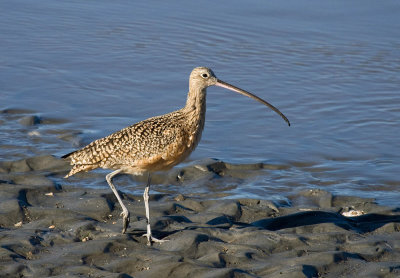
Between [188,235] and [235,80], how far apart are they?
5.63 m

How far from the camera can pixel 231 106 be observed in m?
10.8

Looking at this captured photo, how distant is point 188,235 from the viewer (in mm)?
6316

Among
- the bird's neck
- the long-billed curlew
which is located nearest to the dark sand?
the long-billed curlew

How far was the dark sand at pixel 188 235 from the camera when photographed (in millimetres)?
5715

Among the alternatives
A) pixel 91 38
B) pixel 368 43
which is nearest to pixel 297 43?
pixel 368 43

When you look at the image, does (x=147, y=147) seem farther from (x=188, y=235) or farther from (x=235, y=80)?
(x=235, y=80)

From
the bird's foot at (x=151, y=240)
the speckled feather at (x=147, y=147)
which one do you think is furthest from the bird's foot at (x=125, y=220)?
the speckled feather at (x=147, y=147)

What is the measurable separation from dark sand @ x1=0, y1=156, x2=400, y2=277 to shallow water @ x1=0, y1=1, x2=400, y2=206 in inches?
22.5

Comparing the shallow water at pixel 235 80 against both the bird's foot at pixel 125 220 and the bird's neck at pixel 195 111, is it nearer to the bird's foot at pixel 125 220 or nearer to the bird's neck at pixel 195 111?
the bird's neck at pixel 195 111

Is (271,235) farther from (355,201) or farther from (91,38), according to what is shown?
(91,38)

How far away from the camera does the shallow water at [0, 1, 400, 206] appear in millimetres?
8977

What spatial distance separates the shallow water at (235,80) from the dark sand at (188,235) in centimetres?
57

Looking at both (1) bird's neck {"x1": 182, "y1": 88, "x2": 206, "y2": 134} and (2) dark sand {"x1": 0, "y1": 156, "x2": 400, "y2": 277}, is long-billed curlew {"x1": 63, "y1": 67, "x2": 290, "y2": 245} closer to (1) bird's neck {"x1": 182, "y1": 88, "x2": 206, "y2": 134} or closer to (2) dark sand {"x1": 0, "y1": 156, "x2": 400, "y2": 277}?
(1) bird's neck {"x1": 182, "y1": 88, "x2": 206, "y2": 134}

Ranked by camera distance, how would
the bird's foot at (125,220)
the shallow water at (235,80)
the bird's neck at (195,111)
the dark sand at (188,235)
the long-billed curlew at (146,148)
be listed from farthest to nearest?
the shallow water at (235,80)
the bird's neck at (195,111)
the long-billed curlew at (146,148)
the bird's foot at (125,220)
the dark sand at (188,235)
